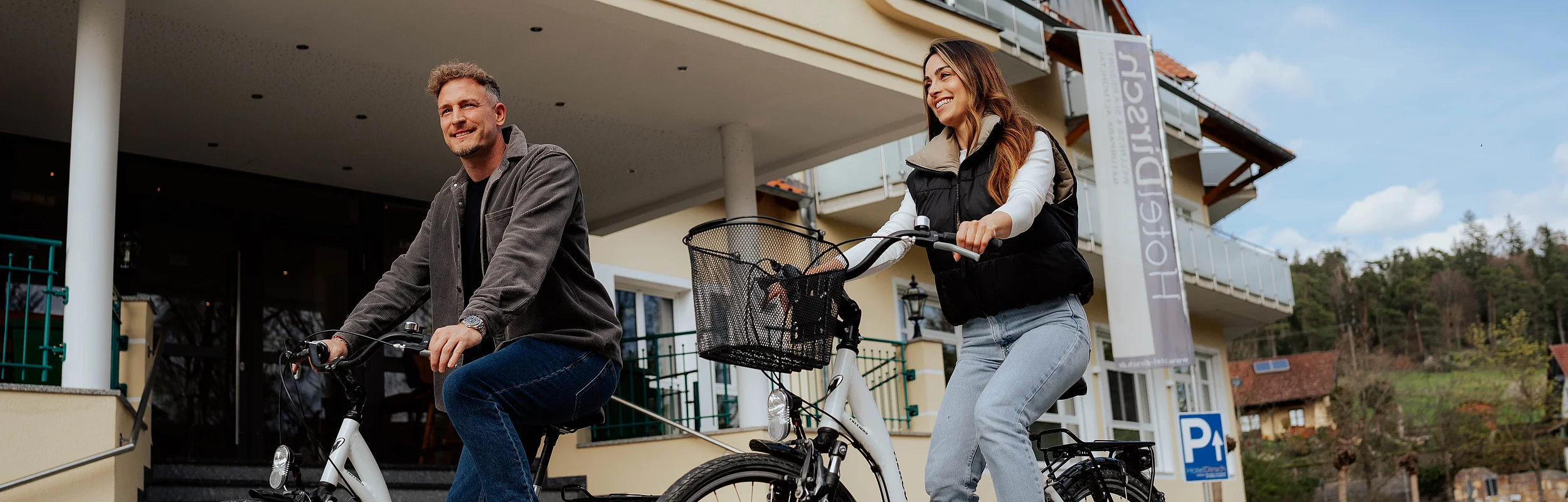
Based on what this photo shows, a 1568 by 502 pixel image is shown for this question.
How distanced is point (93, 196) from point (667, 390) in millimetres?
7015

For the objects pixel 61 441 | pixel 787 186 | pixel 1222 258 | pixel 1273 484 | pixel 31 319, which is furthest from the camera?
pixel 1273 484

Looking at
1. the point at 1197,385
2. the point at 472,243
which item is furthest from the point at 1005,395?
the point at 1197,385

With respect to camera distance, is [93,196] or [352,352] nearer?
[352,352]

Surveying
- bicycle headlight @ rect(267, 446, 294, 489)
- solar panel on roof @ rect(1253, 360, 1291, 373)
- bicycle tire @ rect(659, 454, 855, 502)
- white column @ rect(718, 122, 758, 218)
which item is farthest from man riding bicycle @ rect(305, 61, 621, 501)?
solar panel on roof @ rect(1253, 360, 1291, 373)

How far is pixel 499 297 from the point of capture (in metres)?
3.09

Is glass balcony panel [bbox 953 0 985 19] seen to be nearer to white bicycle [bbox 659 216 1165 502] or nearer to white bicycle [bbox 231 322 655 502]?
white bicycle [bbox 659 216 1165 502]

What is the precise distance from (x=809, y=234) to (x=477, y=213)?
37.4 inches

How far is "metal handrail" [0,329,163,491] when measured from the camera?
5.82 meters

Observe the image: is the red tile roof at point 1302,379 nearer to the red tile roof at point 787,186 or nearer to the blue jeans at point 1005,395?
the red tile roof at point 787,186

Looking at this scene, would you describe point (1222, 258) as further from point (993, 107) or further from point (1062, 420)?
point (993, 107)

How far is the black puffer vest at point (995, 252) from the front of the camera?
3.67 meters

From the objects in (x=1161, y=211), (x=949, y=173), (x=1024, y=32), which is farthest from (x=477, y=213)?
(x=1024, y=32)

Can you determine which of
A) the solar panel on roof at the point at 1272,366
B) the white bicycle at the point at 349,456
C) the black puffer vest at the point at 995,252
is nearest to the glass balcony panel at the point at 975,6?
the black puffer vest at the point at 995,252

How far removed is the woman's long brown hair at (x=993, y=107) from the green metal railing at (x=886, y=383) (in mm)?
8129
